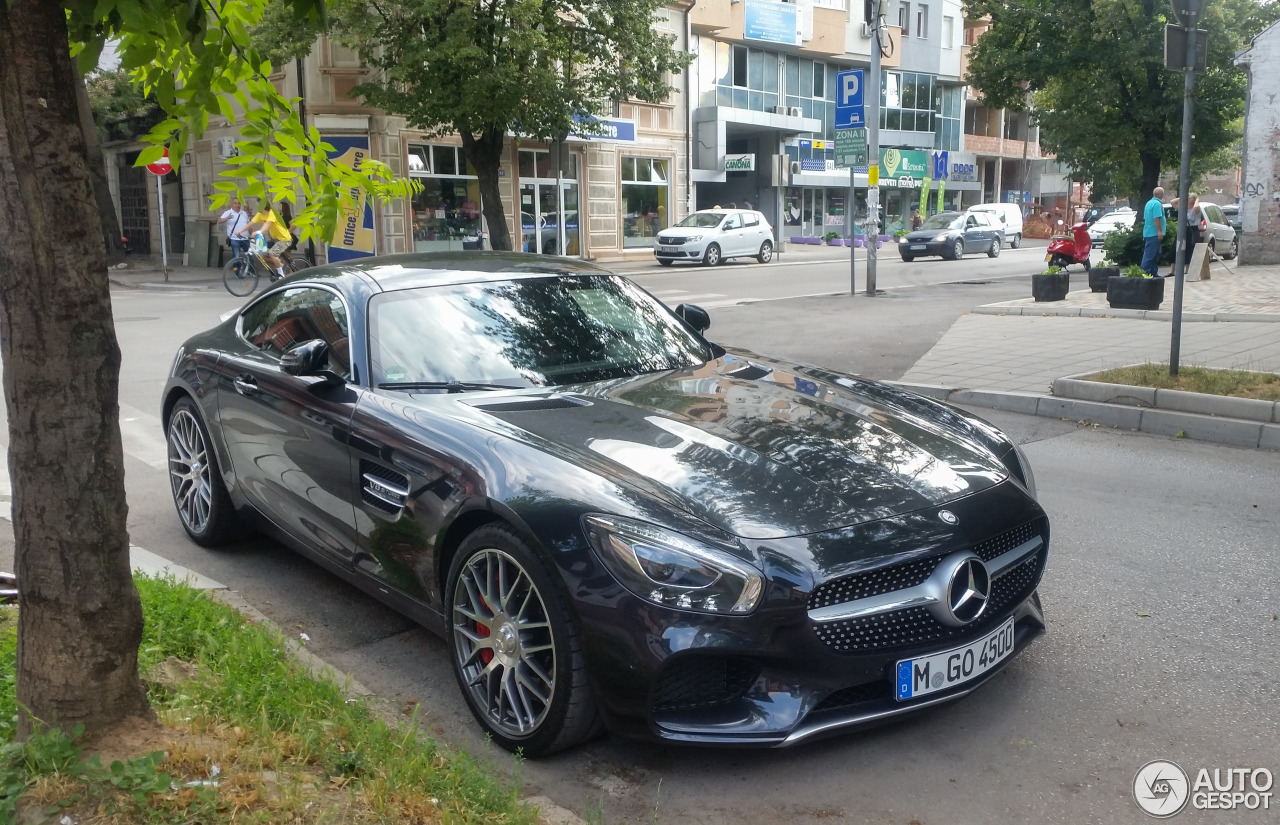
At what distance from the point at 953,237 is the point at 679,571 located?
107 feet

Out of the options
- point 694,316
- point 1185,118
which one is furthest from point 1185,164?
point 694,316

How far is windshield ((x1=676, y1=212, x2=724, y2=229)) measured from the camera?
1273 inches

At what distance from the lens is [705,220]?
107 feet

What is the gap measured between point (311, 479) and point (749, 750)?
221 centimetres

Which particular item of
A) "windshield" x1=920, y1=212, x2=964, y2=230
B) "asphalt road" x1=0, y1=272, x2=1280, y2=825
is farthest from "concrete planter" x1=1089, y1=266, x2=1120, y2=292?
"windshield" x1=920, y1=212, x2=964, y2=230

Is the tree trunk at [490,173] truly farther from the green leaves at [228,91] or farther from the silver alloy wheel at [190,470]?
the green leaves at [228,91]

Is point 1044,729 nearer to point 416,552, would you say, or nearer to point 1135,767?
point 1135,767

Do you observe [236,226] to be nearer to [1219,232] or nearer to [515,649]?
[515,649]

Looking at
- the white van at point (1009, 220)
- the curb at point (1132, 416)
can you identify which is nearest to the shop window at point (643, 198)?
the white van at point (1009, 220)

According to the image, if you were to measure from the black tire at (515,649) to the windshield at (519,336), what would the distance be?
1.00 m

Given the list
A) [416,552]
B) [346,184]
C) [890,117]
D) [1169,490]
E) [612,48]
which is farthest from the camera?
[890,117]

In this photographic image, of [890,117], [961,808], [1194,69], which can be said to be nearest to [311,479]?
[961,808]

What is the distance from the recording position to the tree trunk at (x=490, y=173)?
1036 inches

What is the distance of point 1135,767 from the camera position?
3.30m
